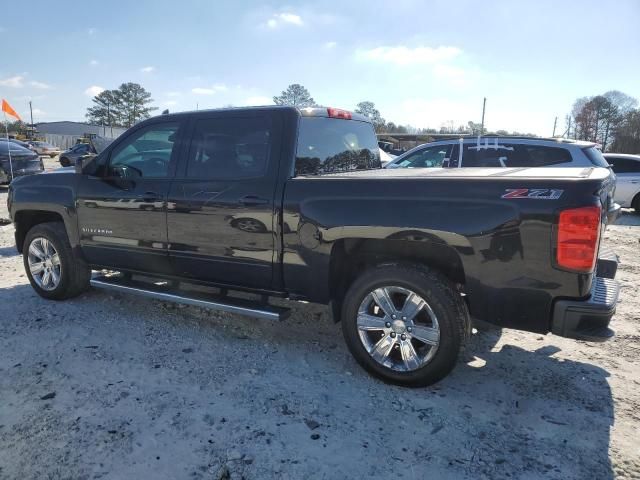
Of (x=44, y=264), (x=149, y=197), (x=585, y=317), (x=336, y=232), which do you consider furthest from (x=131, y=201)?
(x=585, y=317)

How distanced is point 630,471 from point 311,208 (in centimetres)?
235

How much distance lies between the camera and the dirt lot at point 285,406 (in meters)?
2.46

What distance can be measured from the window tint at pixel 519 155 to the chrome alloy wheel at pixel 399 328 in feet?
15.0

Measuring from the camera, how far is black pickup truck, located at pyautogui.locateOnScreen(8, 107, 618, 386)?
272cm

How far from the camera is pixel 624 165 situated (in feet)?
38.6

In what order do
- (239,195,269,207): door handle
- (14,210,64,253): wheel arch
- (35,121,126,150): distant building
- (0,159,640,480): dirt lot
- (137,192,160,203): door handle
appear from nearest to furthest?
(0,159,640,480): dirt lot, (239,195,269,207): door handle, (137,192,160,203): door handle, (14,210,64,253): wheel arch, (35,121,126,150): distant building

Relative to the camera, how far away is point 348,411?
2959mm

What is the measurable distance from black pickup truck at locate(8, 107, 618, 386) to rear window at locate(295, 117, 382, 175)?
2 centimetres

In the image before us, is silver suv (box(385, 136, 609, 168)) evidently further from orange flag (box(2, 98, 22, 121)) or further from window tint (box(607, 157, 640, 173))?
orange flag (box(2, 98, 22, 121))

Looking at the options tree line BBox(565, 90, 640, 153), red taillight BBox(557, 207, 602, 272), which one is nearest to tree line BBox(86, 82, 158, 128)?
tree line BBox(565, 90, 640, 153)

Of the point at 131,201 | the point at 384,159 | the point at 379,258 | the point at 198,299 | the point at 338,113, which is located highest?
the point at 338,113

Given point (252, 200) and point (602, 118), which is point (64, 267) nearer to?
point (252, 200)

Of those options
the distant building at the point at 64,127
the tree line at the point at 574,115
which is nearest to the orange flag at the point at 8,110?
the tree line at the point at 574,115

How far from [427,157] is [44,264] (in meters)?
5.69
